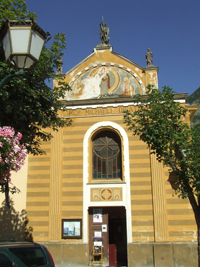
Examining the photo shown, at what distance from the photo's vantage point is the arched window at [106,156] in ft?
56.5

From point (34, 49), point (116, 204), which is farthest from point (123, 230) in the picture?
point (34, 49)

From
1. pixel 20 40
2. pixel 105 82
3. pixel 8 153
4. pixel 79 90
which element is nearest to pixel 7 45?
pixel 20 40

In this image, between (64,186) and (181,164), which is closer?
(181,164)

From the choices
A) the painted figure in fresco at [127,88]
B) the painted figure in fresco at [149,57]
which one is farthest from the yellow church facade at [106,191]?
the painted figure in fresco at [149,57]

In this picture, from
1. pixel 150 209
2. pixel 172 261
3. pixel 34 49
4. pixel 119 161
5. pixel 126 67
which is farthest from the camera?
pixel 126 67

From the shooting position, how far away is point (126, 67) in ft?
60.6

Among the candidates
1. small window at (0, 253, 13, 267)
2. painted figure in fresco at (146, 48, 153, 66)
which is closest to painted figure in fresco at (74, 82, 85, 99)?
painted figure in fresco at (146, 48, 153, 66)

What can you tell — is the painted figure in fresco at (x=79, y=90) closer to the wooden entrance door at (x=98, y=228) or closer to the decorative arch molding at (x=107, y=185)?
the decorative arch molding at (x=107, y=185)

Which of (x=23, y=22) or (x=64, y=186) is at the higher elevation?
(x=23, y=22)

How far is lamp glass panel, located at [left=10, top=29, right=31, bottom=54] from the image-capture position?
18.0ft

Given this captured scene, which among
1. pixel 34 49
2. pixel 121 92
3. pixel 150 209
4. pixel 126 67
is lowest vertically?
pixel 150 209

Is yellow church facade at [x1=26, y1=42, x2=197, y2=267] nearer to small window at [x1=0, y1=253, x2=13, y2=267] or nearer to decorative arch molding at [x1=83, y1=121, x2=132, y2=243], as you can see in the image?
decorative arch molding at [x1=83, y1=121, x2=132, y2=243]

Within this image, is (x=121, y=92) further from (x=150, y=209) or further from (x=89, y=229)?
(x=89, y=229)

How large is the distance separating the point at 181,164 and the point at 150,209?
5.92 metres
